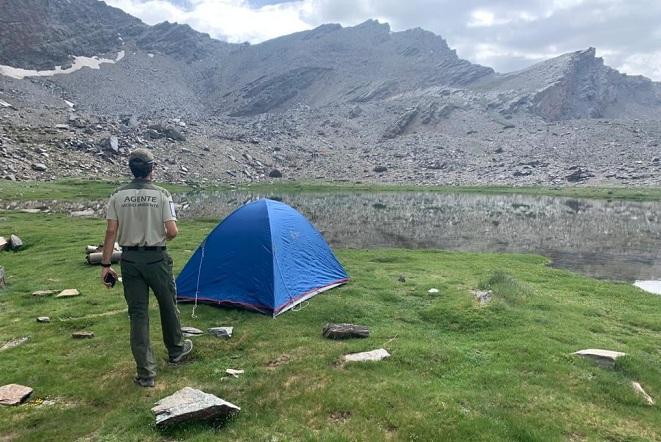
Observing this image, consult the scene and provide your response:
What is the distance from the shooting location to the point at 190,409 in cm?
792

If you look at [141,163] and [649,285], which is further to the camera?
[649,285]

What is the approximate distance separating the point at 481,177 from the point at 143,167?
9924 centimetres

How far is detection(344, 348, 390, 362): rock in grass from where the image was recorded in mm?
10508

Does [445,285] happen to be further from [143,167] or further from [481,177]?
[481,177]

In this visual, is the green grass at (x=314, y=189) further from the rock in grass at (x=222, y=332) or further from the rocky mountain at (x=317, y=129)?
the rock in grass at (x=222, y=332)

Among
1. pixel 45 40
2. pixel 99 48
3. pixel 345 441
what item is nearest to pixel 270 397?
Answer: pixel 345 441

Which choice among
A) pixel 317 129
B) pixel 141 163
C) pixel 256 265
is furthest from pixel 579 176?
pixel 141 163

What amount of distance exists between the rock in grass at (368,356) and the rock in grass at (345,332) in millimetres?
1192

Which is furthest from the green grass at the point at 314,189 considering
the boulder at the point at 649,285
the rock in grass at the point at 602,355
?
the rock in grass at the point at 602,355

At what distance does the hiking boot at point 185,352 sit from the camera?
34.8ft

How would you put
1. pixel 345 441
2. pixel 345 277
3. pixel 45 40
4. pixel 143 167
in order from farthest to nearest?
pixel 45 40
pixel 345 277
pixel 143 167
pixel 345 441

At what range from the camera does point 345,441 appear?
749 cm

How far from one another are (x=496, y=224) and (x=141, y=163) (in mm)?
42250

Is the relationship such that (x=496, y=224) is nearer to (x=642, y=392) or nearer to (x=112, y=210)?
(x=642, y=392)
